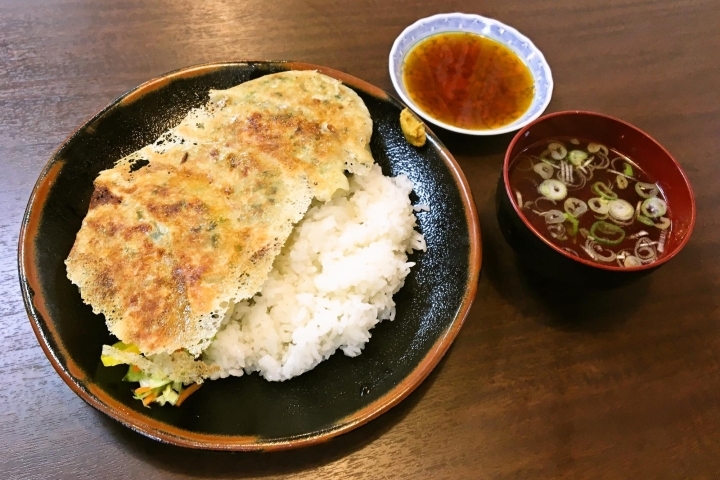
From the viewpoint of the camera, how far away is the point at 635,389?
1860 mm

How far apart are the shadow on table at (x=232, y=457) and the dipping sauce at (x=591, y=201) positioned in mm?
958

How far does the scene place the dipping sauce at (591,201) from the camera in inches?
72.2

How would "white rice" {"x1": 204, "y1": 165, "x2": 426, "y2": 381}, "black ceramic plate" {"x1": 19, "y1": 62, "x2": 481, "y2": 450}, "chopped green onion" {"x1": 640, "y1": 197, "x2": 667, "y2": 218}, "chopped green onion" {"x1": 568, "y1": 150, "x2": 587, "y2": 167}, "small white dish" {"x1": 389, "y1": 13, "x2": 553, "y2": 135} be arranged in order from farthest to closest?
"small white dish" {"x1": 389, "y1": 13, "x2": 553, "y2": 135}
"chopped green onion" {"x1": 568, "y1": 150, "x2": 587, "y2": 167}
"chopped green onion" {"x1": 640, "y1": 197, "x2": 667, "y2": 218}
"white rice" {"x1": 204, "y1": 165, "x2": 426, "y2": 381}
"black ceramic plate" {"x1": 19, "y1": 62, "x2": 481, "y2": 450}

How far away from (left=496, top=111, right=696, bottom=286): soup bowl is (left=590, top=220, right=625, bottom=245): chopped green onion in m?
0.10

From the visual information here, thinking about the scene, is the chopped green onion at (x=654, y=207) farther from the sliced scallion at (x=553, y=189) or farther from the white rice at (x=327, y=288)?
the white rice at (x=327, y=288)

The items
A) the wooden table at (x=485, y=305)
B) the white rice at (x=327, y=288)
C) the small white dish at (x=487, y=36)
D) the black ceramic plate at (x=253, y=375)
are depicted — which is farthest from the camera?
the small white dish at (x=487, y=36)

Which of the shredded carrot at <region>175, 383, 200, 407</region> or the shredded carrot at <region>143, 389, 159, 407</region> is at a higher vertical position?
the shredded carrot at <region>143, 389, 159, 407</region>

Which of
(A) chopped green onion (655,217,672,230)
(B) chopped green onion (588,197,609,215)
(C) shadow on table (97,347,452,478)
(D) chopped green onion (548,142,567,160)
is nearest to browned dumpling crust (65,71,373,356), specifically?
(C) shadow on table (97,347,452,478)

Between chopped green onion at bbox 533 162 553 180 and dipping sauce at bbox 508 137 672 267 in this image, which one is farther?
chopped green onion at bbox 533 162 553 180

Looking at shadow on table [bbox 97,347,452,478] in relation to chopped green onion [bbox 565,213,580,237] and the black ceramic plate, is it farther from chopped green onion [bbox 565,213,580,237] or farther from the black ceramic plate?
chopped green onion [bbox 565,213,580,237]

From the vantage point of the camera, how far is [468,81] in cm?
263

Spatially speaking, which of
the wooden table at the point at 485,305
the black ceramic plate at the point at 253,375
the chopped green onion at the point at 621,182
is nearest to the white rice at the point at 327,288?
the black ceramic plate at the point at 253,375

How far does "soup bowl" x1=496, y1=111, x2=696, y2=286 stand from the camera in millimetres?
1679

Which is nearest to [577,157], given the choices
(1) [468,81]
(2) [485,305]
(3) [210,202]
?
(2) [485,305]
